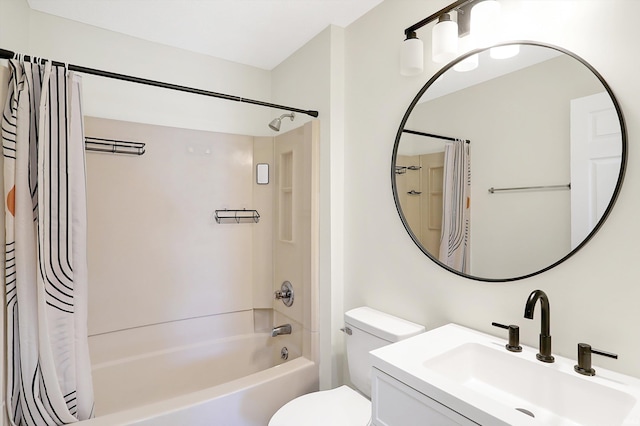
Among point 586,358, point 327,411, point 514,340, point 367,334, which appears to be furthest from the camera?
point 367,334

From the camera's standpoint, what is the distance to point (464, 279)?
144 centimetres

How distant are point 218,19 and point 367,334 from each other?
1.99 m

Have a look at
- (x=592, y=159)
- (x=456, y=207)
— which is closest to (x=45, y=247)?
(x=456, y=207)

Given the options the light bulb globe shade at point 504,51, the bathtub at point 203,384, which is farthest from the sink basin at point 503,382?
the light bulb globe shade at point 504,51

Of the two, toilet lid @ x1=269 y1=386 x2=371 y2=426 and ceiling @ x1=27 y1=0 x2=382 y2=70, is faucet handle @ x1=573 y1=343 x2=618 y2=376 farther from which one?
ceiling @ x1=27 y1=0 x2=382 y2=70

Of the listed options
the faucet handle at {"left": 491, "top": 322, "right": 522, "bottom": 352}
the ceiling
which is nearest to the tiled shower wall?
the ceiling

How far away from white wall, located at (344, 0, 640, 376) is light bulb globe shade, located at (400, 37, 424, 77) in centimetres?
10

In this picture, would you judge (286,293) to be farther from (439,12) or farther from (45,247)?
(439,12)

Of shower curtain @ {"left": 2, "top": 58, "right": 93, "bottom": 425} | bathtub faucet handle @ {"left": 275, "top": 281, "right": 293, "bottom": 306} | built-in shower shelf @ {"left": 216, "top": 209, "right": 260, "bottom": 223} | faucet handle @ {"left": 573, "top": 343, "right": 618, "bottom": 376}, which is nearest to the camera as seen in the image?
faucet handle @ {"left": 573, "top": 343, "right": 618, "bottom": 376}

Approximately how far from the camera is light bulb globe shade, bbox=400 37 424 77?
4.92ft

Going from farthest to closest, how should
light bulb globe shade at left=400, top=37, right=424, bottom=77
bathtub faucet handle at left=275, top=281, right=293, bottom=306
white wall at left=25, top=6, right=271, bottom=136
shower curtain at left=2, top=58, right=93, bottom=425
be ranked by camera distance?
bathtub faucet handle at left=275, top=281, right=293, bottom=306, white wall at left=25, top=6, right=271, bottom=136, light bulb globe shade at left=400, top=37, right=424, bottom=77, shower curtain at left=2, top=58, right=93, bottom=425

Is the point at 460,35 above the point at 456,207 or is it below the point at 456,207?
above

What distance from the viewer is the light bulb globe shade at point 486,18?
124 centimetres

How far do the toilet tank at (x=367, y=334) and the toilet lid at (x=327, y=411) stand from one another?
84mm
